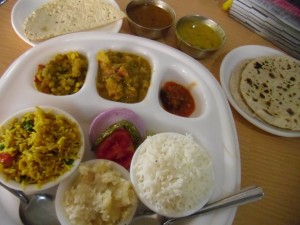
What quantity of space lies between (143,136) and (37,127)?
1.92 feet

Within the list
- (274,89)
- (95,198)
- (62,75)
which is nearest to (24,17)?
(62,75)

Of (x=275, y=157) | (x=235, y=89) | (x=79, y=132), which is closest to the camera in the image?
(x=79, y=132)

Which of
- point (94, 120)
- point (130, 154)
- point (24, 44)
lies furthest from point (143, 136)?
point (24, 44)

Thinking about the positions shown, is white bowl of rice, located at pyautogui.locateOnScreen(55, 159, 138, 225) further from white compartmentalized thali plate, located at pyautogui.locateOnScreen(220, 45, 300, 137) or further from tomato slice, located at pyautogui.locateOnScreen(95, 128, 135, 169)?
white compartmentalized thali plate, located at pyautogui.locateOnScreen(220, 45, 300, 137)

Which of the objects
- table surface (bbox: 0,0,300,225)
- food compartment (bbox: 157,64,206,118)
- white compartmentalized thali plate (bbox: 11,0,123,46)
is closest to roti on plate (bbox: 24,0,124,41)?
white compartmentalized thali plate (bbox: 11,0,123,46)

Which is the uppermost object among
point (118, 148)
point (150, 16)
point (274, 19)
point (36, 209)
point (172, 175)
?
point (274, 19)

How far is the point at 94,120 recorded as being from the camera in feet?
5.34

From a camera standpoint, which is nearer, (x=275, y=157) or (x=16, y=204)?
(x=16, y=204)

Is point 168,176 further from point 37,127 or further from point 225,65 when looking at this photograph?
point 225,65

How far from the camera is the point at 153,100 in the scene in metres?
1.77

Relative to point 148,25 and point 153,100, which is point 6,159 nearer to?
point 153,100

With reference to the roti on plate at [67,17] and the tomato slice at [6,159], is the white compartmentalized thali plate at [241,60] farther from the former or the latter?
the tomato slice at [6,159]

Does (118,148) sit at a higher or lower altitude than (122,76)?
lower

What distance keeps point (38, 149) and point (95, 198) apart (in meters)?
0.35
